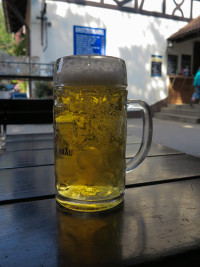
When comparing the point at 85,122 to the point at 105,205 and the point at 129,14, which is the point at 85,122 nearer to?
the point at 105,205


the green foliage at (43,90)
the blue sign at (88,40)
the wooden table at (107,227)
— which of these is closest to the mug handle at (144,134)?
the wooden table at (107,227)

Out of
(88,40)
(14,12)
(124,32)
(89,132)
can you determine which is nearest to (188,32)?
(124,32)

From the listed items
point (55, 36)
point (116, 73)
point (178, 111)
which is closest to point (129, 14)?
point (55, 36)

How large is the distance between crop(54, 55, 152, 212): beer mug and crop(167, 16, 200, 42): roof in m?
7.33

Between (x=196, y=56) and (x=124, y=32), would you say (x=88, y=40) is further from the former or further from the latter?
(x=196, y=56)

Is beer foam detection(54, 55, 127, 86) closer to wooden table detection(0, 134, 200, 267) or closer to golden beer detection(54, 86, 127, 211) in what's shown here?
golden beer detection(54, 86, 127, 211)

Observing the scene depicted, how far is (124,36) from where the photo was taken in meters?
6.98

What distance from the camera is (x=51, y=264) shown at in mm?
280

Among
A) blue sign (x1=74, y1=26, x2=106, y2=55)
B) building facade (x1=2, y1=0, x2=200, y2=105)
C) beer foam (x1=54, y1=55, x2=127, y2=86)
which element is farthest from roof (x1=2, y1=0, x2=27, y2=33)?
beer foam (x1=54, y1=55, x2=127, y2=86)

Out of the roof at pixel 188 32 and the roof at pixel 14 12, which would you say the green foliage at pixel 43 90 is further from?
the roof at pixel 188 32

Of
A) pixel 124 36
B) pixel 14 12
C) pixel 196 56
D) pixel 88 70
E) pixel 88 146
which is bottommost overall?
pixel 88 146

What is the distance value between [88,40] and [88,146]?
6.52 metres

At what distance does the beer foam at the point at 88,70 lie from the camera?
0.44 metres

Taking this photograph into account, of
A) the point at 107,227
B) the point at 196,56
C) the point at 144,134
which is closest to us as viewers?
the point at 107,227
